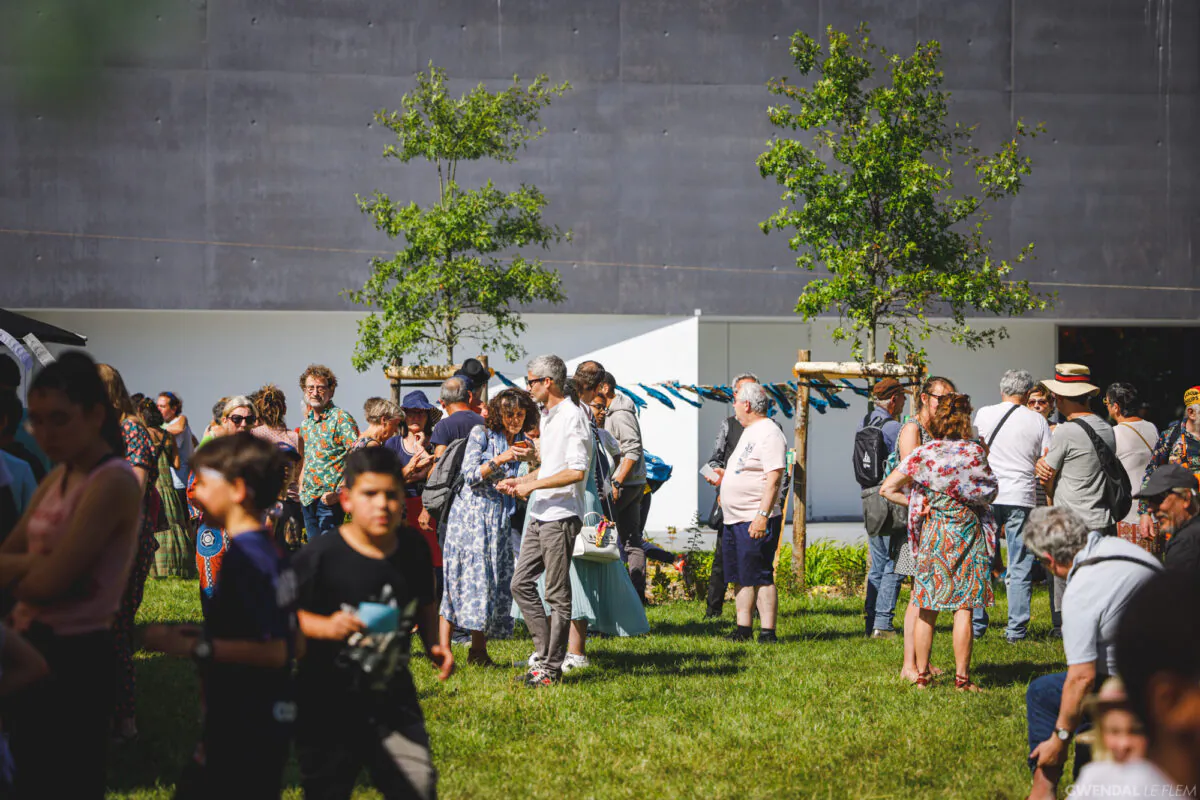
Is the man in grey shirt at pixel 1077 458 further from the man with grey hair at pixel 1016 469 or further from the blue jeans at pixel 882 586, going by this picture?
the blue jeans at pixel 882 586

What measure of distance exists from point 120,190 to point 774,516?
1454cm

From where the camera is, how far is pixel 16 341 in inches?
387

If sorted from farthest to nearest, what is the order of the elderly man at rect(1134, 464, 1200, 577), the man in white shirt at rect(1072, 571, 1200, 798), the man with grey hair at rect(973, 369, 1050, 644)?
the man with grey hair at rect(973, 369, 1050, 644) → the elderly man at rect(1134, 464, 1200, 577) → the man in white shirt at rect(1072, 571, 1200, 798)

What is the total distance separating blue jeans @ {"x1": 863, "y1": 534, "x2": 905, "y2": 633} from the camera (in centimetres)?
909

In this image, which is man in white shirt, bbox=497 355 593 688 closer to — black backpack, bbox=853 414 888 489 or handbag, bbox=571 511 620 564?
handbag, bbox=571 511 620 564

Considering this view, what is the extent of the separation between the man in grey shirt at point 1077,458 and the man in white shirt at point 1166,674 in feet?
24.6

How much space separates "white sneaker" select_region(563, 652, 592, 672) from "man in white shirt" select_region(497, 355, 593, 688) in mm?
401

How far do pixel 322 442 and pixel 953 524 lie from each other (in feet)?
14.9

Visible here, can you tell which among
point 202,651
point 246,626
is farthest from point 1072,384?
point 202,651

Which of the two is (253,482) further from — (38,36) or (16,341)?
(16,341)

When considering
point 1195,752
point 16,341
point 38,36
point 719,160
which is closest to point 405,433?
point 16,341

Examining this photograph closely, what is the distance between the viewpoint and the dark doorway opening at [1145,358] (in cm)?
2253

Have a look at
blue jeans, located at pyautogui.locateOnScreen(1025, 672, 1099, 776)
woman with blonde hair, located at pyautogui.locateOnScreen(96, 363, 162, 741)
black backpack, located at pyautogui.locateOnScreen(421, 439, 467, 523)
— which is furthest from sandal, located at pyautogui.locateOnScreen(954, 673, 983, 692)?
→ woman with blonde hair, located at pyautogui.locateOnScreen(96, 363, 162, 741)

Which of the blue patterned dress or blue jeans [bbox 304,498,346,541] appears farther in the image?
blue jeans [bbox 304,498,346,541]
